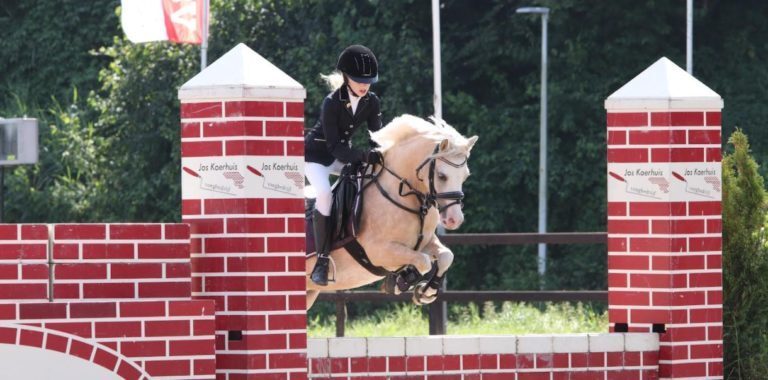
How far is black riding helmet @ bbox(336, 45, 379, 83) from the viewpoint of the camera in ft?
33.5

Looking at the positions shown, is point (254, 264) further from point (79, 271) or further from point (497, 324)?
point (497, 324)

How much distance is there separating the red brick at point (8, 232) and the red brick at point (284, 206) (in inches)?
44.0

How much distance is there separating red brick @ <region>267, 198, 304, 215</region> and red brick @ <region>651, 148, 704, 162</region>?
83.1 inches

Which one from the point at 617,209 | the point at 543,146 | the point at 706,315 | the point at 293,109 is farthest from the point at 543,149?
the point at 293,109

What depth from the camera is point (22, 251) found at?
284 inches

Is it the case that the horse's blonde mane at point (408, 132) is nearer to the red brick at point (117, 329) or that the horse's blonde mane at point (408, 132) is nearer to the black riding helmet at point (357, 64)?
the black riding helmet at point (357, 64)

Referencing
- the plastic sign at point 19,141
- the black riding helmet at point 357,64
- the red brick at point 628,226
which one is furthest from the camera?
the plastic sign at point 19,141

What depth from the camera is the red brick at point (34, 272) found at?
7.20m

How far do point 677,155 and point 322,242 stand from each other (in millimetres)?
2541

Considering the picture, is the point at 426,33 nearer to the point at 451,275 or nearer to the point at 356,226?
the point at 451,275

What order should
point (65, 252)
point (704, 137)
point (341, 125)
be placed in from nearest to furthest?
point (65, 252) < point (704, 137) < point (341, 125)

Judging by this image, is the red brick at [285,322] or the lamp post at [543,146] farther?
the lamp post at [543,146]

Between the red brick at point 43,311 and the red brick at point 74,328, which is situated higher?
the red brick at point 43,311

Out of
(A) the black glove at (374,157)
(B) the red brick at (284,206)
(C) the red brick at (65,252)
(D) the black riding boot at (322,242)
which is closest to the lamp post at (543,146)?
(D) the black riding boot at (322,242)
